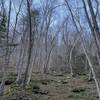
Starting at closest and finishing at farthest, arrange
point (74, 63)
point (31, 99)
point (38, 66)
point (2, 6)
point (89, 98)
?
1. point (31, 99)
2. point (89, 98)
3. point (2, 6)
4. point (74, 63)
5. point (38, 66)

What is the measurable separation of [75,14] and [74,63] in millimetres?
18971

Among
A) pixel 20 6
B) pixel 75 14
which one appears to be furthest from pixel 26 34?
pixel 75 14

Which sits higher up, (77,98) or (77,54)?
(77,54)

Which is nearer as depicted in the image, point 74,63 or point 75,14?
point 75,14

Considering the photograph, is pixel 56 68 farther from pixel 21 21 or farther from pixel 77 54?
pixel 21 21

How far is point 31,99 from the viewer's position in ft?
36.4

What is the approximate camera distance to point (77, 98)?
12523 mm

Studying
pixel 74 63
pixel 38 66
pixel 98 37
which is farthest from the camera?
pixel 38 66

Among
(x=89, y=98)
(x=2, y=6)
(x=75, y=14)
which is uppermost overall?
(x=2, y=6)

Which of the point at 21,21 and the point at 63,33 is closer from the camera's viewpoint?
the point at 21,21

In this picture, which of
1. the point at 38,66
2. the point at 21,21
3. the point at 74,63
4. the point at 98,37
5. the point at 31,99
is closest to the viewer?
the point at 98,37

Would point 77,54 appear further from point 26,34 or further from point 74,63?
point 26,34

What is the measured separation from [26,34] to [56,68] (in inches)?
584

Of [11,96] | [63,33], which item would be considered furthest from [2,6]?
[63,33]
